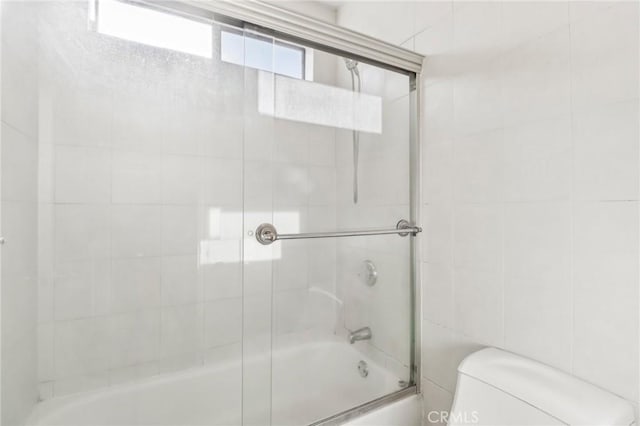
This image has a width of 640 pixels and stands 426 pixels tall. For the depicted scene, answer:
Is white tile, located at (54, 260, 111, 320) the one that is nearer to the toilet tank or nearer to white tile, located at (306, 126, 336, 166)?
white tile, located at (306, 126, 336, 166)

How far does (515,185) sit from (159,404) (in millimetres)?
1589

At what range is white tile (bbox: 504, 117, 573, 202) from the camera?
887mm

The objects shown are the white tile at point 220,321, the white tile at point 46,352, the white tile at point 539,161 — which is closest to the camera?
the white tile at point 539,161

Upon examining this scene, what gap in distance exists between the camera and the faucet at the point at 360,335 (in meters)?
1.33

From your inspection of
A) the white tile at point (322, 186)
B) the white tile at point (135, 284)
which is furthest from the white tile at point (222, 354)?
the white tile at point (322, 186)

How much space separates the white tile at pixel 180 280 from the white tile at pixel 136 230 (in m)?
0.08

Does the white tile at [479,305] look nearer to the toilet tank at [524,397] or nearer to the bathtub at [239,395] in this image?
the toilet tank at [524,397]

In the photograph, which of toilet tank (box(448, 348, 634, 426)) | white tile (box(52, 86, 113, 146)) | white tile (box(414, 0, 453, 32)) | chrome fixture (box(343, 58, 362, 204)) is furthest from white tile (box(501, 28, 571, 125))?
white tile (box(52, 86, 113, 146))

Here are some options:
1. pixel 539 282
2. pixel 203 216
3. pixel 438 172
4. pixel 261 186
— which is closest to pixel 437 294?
pixel 539 282

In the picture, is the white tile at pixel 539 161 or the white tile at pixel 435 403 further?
the white tile at pixel 435 403

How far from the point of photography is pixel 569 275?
880 millimetres

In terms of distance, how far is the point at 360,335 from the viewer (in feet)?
4.40

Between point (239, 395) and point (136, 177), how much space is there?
979 millimetres

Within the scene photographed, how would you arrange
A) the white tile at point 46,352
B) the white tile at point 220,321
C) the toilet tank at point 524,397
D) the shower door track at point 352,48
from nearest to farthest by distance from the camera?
the toilet tank at point 524,397, the shower door track at point 352,48, the white tile at point 46,352, the white tile at point 220,321
